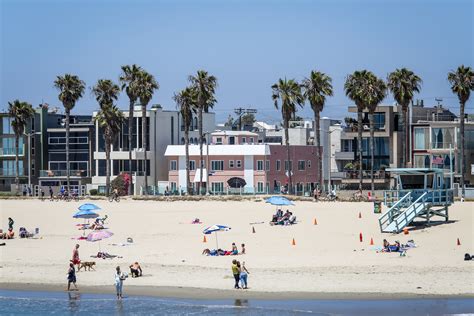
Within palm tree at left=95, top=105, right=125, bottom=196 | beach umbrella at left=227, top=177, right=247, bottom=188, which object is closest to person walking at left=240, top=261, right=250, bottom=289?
beach umbrella at left=227, top=177, right=247, bottom=188

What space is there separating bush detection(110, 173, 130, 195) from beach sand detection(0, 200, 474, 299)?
29.3 meters

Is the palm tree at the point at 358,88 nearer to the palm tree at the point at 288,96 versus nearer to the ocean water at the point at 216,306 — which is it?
the palm tree at the point at 288,96

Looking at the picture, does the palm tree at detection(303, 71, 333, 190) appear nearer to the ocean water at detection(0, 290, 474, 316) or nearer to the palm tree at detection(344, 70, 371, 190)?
the palm tree at detection(344, 70, 371, 190)

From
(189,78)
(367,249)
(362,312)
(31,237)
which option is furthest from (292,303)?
(189,78)

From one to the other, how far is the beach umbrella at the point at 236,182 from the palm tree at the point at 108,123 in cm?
1253

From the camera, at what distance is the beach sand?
38.1m

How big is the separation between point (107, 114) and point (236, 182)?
15.0 m

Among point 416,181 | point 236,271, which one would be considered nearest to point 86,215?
point 236,271

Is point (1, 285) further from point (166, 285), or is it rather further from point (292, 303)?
point (292, 303)

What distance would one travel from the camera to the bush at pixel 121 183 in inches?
3748

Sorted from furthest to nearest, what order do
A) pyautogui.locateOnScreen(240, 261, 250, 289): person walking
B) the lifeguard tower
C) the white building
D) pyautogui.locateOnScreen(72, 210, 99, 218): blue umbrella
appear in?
the white building
pyautogui.locateOnScreen(72, 210, 99, 218): blue umbrella
the lifeguard tower
pyautogui.locateOnScreen(240, 261, 250, 289): person walking

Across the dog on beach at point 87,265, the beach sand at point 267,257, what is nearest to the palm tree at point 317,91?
the beach sand at point 267,257

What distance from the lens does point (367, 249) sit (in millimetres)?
45781

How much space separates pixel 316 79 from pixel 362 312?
56.3 meters
